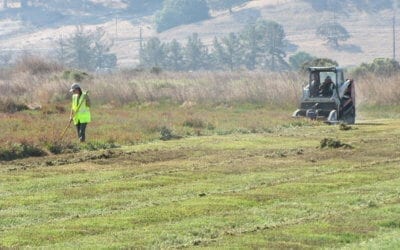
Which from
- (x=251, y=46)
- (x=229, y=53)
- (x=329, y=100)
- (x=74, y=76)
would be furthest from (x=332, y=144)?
(x=251, y=46)

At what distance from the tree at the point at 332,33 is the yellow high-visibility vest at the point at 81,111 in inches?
5567

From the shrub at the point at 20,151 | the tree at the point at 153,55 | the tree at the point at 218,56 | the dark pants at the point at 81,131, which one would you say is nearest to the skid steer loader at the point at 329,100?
the dark pants at the point at 81,131

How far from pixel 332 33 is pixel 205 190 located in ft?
515

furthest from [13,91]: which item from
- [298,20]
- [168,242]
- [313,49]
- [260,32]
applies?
[298,20]

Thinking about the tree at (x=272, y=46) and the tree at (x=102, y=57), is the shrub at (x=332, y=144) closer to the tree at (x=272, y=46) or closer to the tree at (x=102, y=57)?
the tree at (x=272, y=46)

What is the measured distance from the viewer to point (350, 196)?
21.9m

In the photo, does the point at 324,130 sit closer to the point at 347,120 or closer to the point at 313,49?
the point at 347,120

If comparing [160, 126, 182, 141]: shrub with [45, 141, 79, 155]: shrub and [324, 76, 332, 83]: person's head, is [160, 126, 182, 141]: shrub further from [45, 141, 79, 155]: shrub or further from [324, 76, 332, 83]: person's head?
[324, 76, 332, 83]: person's head

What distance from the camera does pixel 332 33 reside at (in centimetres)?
17850

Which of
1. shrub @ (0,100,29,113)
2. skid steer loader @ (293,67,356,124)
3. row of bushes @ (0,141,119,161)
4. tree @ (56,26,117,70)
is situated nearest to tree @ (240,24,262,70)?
tree @ (56,26,117,70)

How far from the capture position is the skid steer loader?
153ft

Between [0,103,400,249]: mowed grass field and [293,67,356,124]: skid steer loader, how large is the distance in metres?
4.63

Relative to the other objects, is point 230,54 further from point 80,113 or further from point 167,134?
point 80,113

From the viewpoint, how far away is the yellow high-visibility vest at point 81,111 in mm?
36406
